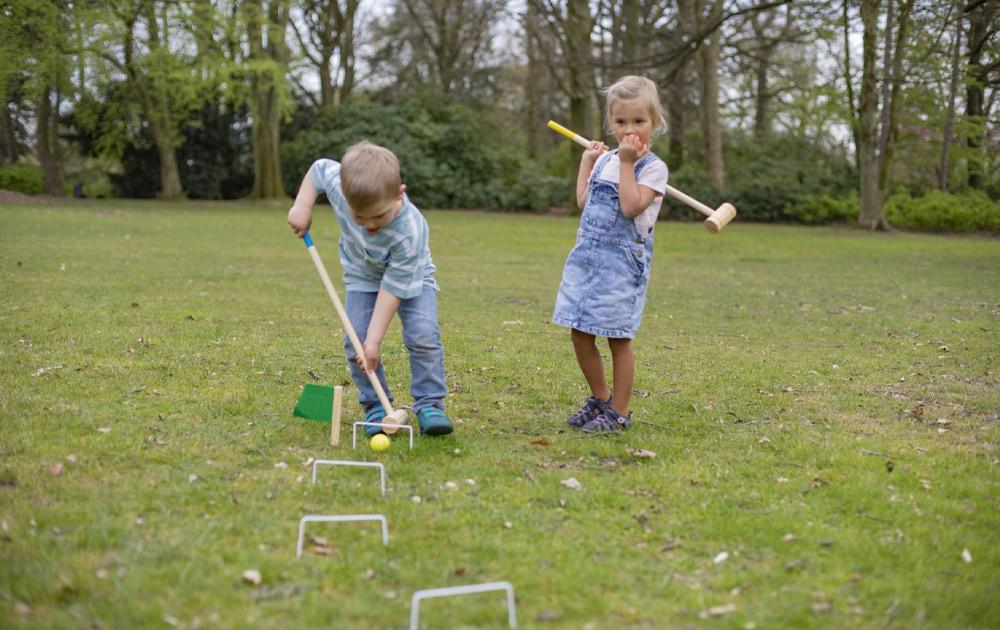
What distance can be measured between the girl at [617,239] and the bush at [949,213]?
23.1m

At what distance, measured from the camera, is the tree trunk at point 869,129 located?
850 inches

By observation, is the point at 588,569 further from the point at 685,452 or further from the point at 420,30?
the point at 420,30

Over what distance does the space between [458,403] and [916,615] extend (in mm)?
3270

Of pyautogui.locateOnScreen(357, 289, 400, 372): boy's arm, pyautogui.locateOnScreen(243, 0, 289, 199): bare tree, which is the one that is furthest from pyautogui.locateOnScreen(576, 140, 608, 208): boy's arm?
pyautogui.locateOnScreen(243, 0, 289, 199): bare tree

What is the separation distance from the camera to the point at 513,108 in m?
43.3

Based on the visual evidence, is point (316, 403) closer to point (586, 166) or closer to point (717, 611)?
point (586, 166)

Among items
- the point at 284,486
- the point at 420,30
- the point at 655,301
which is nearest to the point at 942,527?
the point at 284,486

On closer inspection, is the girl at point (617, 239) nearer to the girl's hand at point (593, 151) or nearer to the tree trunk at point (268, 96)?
the girl's hand at point (593, 151)

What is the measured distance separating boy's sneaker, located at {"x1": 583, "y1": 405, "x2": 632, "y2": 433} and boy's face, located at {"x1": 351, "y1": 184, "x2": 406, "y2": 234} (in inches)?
65.2

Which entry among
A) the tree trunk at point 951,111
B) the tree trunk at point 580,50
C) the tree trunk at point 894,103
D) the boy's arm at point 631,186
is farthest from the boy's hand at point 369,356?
the tree trunk at point 580,50

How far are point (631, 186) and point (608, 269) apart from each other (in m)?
0.49

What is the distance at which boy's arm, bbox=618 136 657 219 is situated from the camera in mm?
4742

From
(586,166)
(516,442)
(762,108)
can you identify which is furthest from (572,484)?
(762,108)

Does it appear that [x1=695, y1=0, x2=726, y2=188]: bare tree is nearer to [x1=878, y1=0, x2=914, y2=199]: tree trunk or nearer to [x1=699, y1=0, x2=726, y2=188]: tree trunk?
[x1=699, y1=0, x2=726, y2=188]: tree trunk
